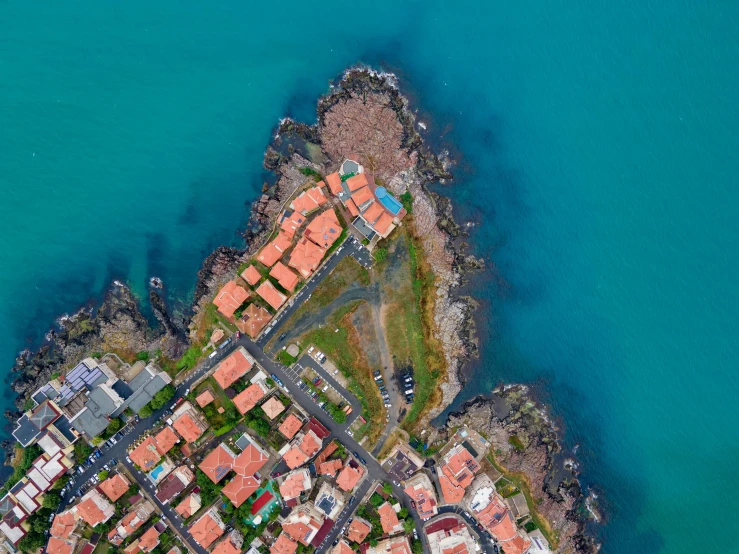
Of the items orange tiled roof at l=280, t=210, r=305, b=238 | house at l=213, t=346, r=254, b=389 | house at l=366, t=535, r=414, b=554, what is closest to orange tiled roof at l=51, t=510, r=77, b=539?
house at l=213, t=346, r=254, b=389

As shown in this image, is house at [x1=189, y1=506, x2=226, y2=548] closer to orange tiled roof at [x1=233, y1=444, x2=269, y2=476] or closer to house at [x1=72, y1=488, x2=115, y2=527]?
orange tiled roof at [x1=233, y1=444, x2=269, y2=476]

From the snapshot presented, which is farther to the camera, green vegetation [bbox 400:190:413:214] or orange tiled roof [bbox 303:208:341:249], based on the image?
green vegetation [bbox 400:190:413:214]

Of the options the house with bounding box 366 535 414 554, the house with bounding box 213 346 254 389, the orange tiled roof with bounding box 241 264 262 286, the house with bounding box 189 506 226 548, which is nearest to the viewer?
the house with bounding box 189 506 226 548

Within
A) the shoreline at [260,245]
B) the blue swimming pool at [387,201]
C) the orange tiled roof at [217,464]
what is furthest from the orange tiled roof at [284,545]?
the blue swimming pool at [387,201]

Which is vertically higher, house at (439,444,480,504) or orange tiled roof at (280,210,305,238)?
→ orange tiled roof at (280,210,305,238)

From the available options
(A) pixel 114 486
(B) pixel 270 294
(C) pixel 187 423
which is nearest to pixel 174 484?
(A) pixel 114 486

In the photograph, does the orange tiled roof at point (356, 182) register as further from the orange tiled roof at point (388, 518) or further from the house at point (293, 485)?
the orange tiled roof at point (388, 518)
